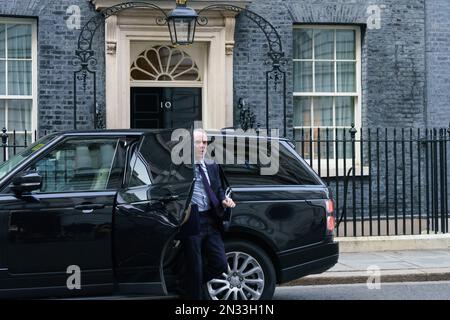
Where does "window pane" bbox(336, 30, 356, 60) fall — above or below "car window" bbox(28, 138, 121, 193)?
above

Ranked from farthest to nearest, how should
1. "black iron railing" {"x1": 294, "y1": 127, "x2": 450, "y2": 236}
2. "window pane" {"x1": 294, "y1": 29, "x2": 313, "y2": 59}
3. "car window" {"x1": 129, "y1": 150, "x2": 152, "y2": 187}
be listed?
1. "window pane" {"x1": 294, "y1": 29, "x2": 313, "y2": 59}
2. "black iron railing" {"x1": 294, "y1": 127, "x2": 450, "y2": 236}
3. "car window" {"x1": 129, "y1": 150, "x2": 152, "y2": 187}

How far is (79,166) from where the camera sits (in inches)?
274

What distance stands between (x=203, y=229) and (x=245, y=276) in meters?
0.91

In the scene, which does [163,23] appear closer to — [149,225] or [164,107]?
[164,107]

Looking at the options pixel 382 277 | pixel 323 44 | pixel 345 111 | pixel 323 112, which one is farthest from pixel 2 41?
pixel 382 277

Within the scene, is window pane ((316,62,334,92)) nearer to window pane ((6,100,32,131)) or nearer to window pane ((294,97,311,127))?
window pane ((294,97,311,127))

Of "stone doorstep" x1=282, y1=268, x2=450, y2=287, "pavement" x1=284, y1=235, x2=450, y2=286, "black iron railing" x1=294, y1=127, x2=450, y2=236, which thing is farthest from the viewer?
"black iron railing" x1=294, y1=127, x2=450, y2=236

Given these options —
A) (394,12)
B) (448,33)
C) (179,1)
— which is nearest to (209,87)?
(179,1)

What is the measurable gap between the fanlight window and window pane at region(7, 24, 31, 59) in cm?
183

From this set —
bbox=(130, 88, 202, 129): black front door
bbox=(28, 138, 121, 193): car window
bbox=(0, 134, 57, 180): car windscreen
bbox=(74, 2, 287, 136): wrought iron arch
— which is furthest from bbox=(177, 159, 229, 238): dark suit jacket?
bbox=(130, 88, 202, 129): black front door

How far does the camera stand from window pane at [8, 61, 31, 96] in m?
13.1

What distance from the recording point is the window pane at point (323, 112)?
14.3 metres
